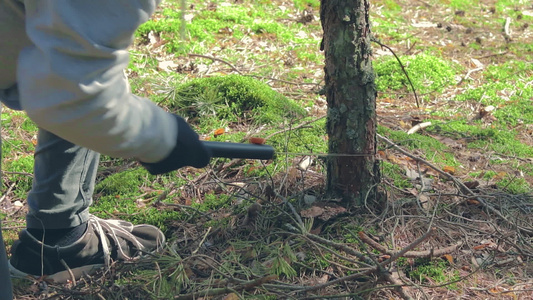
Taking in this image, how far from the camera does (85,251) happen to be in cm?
299

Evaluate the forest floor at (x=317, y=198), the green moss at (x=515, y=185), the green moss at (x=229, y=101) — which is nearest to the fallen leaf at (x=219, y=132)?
the forest floor at (x=317, y=198)

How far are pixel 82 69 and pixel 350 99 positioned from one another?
1.64 metres

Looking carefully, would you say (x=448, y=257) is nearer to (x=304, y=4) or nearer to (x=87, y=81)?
(x=87, y=81)

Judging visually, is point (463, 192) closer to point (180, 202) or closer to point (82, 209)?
point (180, 202)

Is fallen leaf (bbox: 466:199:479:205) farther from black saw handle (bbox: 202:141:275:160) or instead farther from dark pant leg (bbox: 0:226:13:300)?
dark pant leg (bbox: 0:226:13:300)

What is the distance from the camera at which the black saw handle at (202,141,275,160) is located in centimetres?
233

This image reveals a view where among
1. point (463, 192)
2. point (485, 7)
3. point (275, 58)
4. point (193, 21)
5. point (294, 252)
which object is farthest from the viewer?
point (485, 7)

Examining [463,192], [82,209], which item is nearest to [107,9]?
[82,209]

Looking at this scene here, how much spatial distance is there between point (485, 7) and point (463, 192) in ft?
18.9

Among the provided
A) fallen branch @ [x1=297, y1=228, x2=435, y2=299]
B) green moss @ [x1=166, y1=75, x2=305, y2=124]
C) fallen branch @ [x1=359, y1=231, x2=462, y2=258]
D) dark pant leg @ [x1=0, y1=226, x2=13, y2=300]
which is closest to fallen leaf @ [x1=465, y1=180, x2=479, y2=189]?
fallen branch @ [x1=359, y1=231, x2=462, y2=258]

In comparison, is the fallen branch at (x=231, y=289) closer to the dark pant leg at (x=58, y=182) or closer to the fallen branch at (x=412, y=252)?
the fallen branch at (x=412, y=252)

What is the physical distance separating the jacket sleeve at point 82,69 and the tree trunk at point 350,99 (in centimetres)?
138

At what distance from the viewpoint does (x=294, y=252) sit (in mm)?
2912

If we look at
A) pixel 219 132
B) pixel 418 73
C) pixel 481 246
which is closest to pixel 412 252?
pixel 481 246
